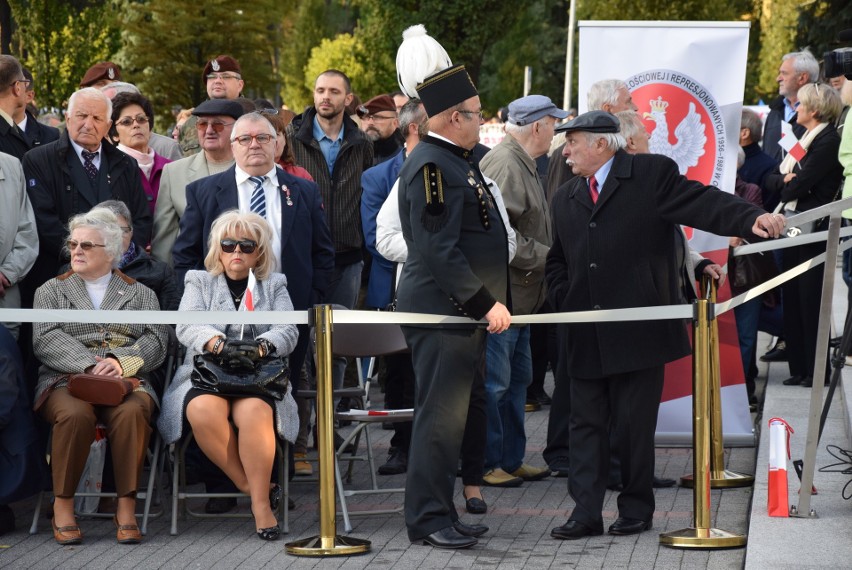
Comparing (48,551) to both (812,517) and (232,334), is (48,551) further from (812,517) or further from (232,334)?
(812,517)

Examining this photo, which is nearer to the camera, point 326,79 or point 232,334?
point 232,334

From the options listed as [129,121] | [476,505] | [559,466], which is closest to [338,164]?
[129,121]

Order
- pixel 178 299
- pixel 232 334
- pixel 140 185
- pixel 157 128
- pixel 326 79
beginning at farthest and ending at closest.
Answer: pixel 157 128 → pixel 326 79 → pixel 140 185 → pixel 178 299 → pixel 232 334

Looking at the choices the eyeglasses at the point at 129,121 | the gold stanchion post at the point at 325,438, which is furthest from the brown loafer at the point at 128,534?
the eyeglasses at the point at 129,121

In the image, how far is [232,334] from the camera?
6934 millimetres

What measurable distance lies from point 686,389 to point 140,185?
3.57m

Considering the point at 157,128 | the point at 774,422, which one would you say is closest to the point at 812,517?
the point at 774,422

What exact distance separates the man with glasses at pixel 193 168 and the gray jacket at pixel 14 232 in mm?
874

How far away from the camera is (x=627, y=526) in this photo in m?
6.43

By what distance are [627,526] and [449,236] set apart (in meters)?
1.66

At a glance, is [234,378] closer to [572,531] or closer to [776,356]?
[572,531]

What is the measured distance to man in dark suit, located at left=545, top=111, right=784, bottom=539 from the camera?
638cm

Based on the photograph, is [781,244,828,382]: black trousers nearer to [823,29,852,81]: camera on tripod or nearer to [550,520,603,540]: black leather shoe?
[823,29,852,81]: camera on tripod

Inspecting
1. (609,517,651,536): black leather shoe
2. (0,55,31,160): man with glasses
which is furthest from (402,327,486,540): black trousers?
(0,55,31,160): man with glasses
